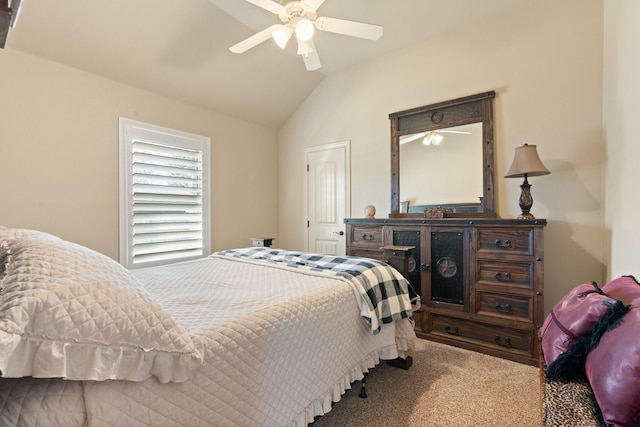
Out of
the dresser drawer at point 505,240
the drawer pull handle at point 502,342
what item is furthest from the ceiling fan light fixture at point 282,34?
the drawer pull handle at point 502,342

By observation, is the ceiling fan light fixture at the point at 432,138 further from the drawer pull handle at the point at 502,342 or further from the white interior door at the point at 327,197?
the drawer pull handle at the point at 502,342

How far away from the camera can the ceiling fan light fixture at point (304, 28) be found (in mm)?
2039

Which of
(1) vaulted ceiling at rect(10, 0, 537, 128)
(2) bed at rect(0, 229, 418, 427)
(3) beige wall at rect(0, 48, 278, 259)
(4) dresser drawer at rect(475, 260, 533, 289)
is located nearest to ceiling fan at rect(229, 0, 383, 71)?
(1) vaulted ceiling at rect(10, 0, 537, 128)

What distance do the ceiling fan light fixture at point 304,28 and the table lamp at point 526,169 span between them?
1.99 meters

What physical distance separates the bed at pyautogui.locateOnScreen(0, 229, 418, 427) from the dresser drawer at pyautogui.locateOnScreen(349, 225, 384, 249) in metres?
1.42

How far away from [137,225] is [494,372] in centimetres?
349

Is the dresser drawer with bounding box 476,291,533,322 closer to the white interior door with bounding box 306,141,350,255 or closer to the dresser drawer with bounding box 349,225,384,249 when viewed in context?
the dresser drawer with bounding box 349,225,384,249

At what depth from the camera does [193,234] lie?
361cm

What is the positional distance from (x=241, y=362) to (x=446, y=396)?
60.2 inches

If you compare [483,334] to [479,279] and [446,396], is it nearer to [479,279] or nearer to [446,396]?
[479,279]

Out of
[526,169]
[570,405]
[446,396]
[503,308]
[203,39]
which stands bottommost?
[446,396]

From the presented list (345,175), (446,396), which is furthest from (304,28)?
(446,396)

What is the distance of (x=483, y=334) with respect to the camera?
2.63 metres

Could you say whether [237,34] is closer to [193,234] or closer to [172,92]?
[172,92]
